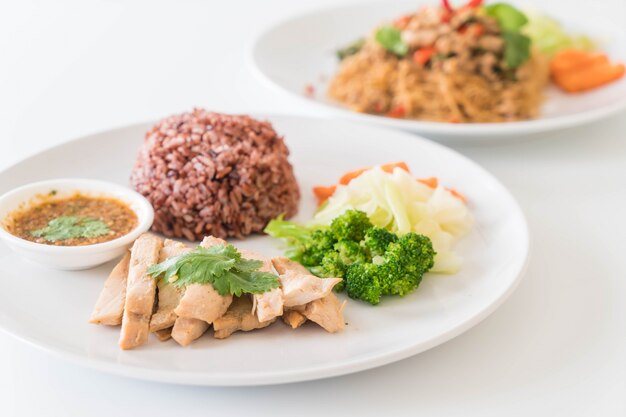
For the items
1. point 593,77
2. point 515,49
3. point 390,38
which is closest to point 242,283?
point 390,38

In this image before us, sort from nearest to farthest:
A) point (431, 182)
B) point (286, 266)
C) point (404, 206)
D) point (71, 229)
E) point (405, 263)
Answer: point (286, 266), point (405, 263), point (71, 229), point (404, 206), point (431, 182)

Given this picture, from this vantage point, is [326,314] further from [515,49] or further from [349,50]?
[349,50]

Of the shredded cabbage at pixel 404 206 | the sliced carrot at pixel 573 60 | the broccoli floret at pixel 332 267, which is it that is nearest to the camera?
the broccoli floret at pixel 332 267

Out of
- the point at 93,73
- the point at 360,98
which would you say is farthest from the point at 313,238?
the point at 93,73

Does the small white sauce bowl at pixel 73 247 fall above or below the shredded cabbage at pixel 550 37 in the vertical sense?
above

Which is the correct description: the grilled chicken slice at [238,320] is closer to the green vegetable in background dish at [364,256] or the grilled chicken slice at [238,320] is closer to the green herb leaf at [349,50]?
the green vegetable in background dish at [364,256]

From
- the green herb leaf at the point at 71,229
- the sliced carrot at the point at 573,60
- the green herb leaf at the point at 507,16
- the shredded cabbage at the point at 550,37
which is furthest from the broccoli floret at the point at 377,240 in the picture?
the shredded cabbage at the point at 550,37

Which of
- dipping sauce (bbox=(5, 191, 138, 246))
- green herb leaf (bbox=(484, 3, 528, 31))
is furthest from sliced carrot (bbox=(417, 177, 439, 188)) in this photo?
green herb leaf (bbox=(484, 3, 528, 31))
